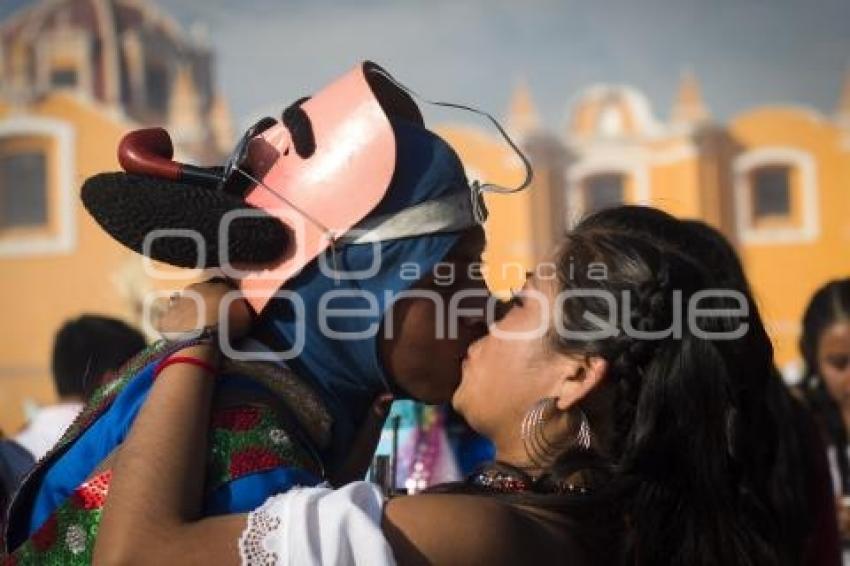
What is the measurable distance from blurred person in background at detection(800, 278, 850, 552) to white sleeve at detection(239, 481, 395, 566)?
263cm

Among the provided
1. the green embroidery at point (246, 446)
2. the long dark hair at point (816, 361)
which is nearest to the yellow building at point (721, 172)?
the long dark hair at point (816, 361)

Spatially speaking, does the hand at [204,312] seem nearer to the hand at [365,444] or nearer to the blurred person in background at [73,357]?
the hand at [365,444]

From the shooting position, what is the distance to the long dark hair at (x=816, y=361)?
11.7ft

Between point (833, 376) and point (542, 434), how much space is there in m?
2.36

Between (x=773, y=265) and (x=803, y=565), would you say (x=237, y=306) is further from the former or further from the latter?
(x=773, y=265)

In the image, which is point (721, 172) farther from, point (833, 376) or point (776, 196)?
point (833, 376)

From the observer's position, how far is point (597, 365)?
1491 mm

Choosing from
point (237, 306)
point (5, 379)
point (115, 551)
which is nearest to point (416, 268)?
point (237, 306)

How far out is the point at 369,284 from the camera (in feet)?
4.67

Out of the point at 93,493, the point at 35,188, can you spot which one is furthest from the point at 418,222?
the point at 35,188

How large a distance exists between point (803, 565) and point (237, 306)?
182 cm

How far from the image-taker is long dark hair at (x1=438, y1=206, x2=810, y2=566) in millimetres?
1471

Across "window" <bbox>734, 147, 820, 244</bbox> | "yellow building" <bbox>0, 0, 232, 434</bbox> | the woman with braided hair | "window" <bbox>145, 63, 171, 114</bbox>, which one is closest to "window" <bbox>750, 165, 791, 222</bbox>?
"window" <bbox>734, 147, 820, 244</bbox>

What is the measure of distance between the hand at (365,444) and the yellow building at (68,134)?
361 inches
